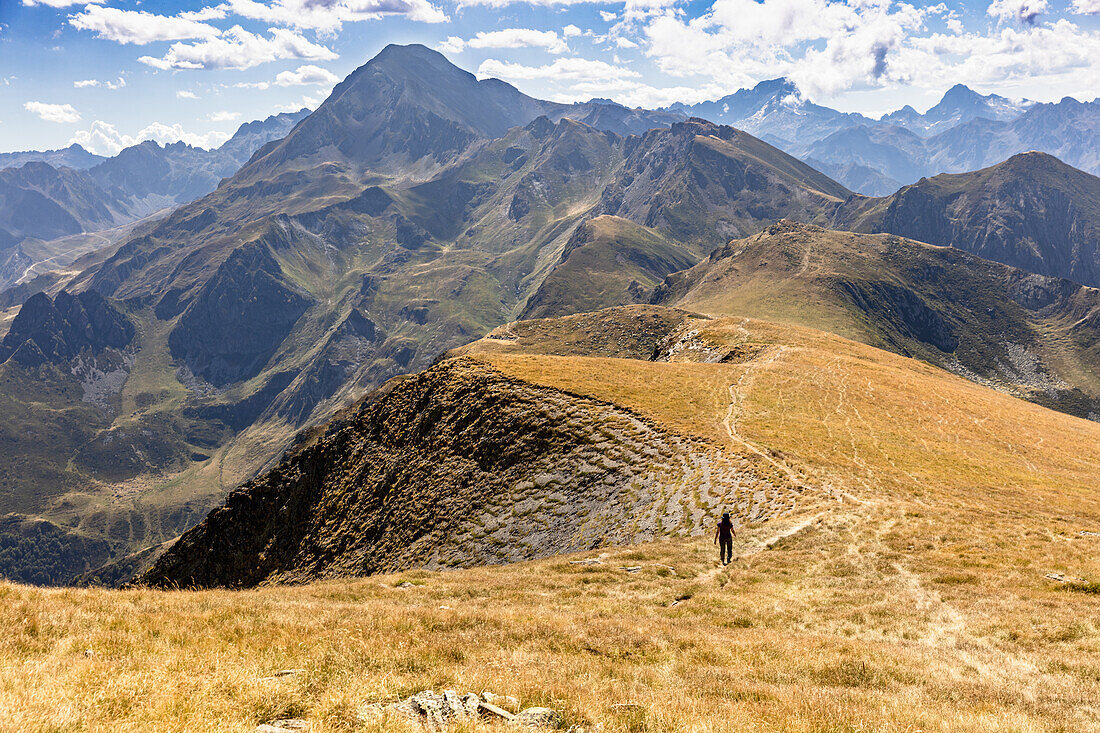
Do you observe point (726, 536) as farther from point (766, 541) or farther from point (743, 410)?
point (743, 410)

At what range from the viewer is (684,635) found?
53.0 ft

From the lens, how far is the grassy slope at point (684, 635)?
9.56m

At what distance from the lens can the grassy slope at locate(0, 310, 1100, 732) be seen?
9562mm

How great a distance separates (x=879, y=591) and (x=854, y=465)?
2316 centimetres

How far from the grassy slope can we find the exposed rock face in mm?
6339

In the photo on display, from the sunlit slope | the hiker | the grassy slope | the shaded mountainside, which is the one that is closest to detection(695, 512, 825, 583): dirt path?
the grassy slope

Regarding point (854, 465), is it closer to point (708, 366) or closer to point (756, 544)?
point (756, 544)

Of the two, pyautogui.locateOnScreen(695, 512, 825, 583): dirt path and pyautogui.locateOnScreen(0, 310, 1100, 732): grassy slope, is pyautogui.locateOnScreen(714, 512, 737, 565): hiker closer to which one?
pyautogui.locateOnScreen(695, 512, 825, 583): dirt path

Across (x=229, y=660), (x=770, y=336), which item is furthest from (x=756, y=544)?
(x=770, y=336)

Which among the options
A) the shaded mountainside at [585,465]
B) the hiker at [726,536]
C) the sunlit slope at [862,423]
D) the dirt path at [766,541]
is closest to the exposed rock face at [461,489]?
the shaded mountainside at [585,465]

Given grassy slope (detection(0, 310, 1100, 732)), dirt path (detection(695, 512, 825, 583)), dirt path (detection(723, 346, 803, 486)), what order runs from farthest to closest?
dirt path (detection(723, 346, 803, 486)), dirt path (detection(695, 512, 825, 583)), grassy slope (detection(0, 310, 1100, 732))

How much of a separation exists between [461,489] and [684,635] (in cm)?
3129

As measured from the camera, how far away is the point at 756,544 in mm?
28391

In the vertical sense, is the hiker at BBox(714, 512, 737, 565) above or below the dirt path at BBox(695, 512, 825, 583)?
above
